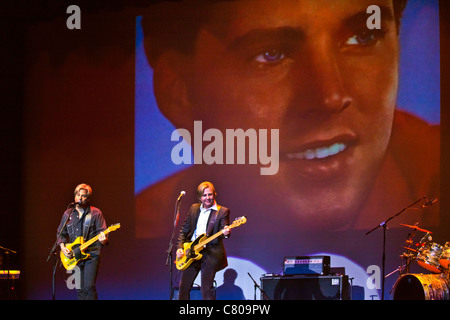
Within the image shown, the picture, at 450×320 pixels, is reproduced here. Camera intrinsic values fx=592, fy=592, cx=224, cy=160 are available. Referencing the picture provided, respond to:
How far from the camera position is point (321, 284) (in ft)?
26.2

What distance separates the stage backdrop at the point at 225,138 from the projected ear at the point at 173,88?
0.7 inches

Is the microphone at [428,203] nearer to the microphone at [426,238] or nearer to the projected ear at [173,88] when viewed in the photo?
the microphone at [426,238]

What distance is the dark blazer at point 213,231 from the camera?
23.7ft

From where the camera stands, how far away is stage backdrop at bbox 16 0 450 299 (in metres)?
9.03

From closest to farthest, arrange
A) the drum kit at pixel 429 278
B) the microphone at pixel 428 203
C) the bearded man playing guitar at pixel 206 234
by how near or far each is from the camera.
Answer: the bearded man playing guitar at pixel 206 234 < the drum kit at pixel 429 278 < the microphone at pixel 428 203

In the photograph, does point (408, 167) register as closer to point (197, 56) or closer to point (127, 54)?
point (197, 56)

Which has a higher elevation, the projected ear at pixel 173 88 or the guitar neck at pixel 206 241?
the projected ear at pixel 173 88

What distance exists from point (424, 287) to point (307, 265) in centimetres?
159

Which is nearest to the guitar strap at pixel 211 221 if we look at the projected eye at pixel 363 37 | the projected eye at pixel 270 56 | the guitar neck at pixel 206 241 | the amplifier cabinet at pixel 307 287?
the guitar neck at pixel 206 241

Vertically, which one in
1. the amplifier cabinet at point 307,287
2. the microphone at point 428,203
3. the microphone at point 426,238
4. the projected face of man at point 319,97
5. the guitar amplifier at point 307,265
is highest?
the projected face of man at point 319,97

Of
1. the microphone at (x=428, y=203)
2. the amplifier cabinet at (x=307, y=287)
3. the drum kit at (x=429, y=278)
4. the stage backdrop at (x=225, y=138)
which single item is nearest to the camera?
the drum kit at (x=429, y=278)

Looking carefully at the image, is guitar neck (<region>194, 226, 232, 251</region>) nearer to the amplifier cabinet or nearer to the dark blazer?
the dark blazer

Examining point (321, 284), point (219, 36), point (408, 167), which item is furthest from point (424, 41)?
point (321, 284)

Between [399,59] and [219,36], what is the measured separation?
280cm
